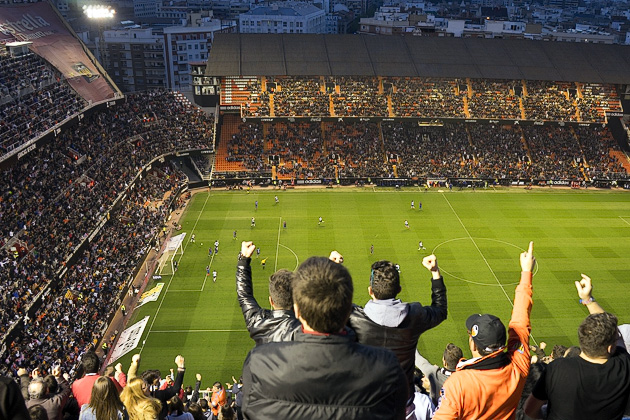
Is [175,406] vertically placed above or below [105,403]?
below

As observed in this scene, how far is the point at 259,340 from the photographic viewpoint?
6.36 meters

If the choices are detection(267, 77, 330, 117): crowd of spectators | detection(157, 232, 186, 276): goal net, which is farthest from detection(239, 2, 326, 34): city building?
detection(157, 232, 186, 276): goal net

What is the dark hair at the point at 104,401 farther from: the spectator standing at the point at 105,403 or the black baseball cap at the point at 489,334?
the black baseball cap at the point at 489,334

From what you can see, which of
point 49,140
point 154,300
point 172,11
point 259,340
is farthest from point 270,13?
point 259,340

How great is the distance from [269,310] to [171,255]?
39159 mm

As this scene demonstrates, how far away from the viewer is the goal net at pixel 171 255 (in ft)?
138

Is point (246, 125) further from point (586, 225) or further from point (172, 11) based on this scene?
point (172, 11)

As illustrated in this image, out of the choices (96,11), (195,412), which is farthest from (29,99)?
(195,412)

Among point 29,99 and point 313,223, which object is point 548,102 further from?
point 29,99

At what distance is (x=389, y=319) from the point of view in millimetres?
6785

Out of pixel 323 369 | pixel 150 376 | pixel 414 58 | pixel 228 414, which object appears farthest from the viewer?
pixel 414 58

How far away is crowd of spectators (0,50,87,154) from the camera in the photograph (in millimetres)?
42562

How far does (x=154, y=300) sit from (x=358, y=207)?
2403 cm

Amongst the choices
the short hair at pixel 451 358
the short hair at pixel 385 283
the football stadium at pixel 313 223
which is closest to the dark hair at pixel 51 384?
the football stadium at pixel 313 223
